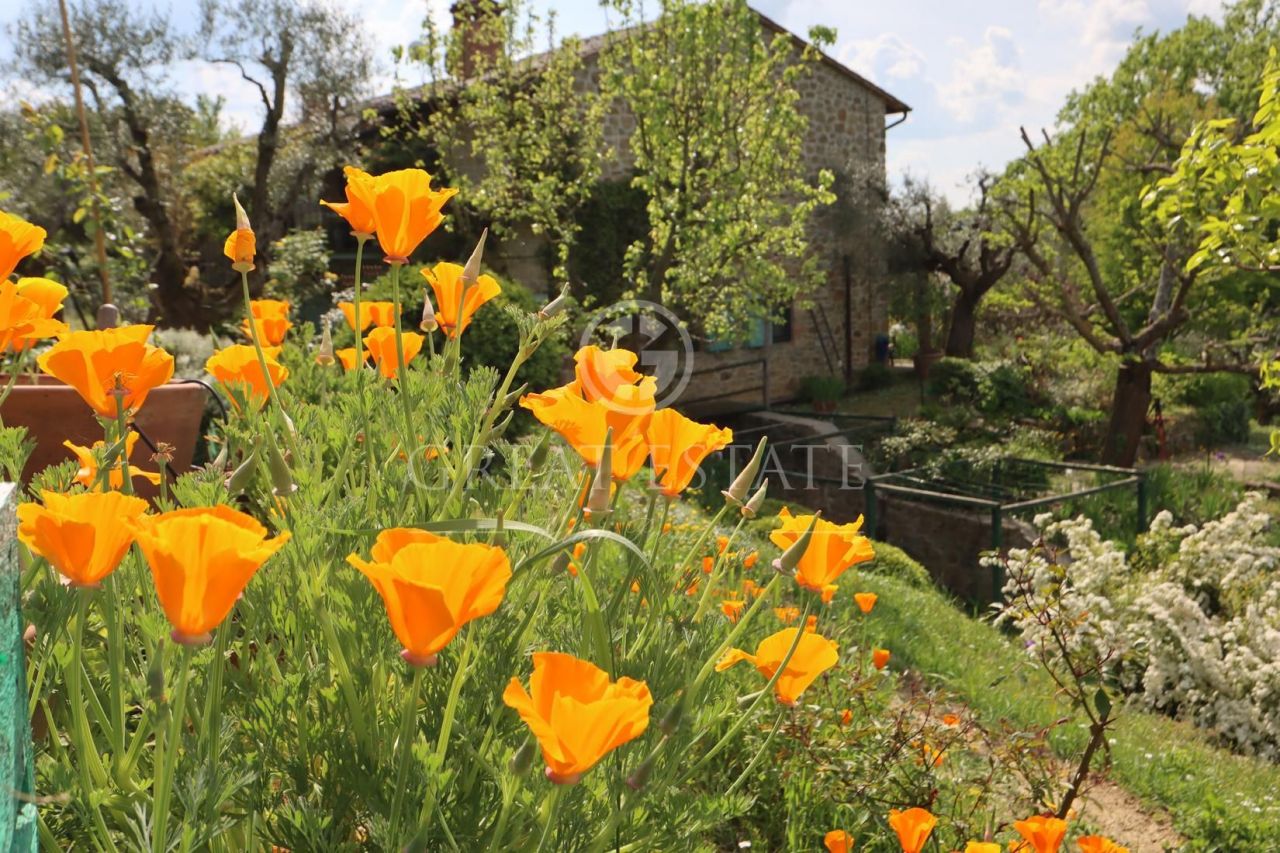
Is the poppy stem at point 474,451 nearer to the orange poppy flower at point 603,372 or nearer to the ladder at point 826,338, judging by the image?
the orange poppy flower at point 603,372

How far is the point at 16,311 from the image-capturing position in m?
1.21

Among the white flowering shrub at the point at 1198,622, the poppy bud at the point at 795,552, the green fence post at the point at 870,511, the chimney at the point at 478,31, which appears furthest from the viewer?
the chimney at the point at 478,31

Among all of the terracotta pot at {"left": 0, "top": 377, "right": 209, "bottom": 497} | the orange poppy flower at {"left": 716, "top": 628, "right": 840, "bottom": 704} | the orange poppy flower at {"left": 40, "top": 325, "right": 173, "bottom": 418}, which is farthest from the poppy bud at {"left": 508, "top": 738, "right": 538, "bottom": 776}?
the terracotta pot at {"left": 0, "top": 377, "right": 209, "bottom": 497}

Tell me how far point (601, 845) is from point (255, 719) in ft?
1.22

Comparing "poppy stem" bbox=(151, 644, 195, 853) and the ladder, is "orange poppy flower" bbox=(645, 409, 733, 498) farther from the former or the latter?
the ladder

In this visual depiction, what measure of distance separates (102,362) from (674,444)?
0.68 metres

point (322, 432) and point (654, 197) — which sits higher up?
point (654, 197)

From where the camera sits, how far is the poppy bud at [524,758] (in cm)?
82

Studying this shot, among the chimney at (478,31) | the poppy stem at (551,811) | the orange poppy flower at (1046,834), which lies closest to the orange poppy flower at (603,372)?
the poppy stem at (551,811)

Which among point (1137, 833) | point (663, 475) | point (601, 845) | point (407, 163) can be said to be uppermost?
point (407, 163)

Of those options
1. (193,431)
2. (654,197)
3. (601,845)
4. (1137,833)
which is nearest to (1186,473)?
(654,197)

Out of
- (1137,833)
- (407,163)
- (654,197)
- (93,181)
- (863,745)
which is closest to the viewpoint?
(863,745)

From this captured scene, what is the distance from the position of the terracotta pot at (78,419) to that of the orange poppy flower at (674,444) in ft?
5.05

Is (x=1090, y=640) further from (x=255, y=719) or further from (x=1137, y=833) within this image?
(x=255, y=719)
